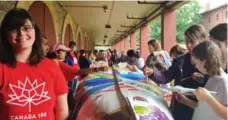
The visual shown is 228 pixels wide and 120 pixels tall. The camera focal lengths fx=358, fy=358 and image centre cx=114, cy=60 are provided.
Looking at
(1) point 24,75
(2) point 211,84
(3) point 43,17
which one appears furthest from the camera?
(3) point 43,17

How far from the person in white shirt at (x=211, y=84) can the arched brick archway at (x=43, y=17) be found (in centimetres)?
607

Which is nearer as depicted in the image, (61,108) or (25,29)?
(25,29)

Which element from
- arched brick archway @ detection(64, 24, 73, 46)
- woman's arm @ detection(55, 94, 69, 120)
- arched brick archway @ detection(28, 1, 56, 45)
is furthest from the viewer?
arched brick archway @ detection(64, 24, 73, 46)

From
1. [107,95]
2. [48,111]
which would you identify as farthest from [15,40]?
[107,95]

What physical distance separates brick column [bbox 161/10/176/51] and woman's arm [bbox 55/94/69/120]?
30.9 feet

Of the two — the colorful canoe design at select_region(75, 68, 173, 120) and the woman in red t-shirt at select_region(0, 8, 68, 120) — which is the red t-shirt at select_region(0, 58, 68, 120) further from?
the colorful canoe design at select_region(75, 68, 173, 120)

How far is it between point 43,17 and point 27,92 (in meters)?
7.31

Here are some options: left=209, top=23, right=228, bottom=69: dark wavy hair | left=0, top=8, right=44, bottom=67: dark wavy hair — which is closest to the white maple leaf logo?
left=0, top=8, right=44, bottom=67: dark wavy hair

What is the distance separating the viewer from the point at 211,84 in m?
1.93

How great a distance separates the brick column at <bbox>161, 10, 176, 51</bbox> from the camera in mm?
11195

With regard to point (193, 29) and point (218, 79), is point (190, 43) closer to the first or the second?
point (193, 29)

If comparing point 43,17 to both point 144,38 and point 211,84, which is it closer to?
point 211,84

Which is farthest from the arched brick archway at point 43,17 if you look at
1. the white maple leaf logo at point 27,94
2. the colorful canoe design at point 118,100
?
the white maple leaf logo at point 27,94

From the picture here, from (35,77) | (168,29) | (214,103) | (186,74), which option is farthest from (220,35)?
(168,29)
